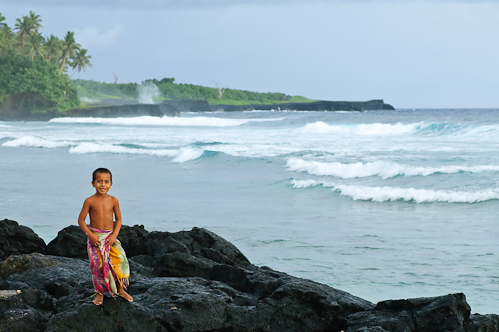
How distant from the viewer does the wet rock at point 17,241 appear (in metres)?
6.34

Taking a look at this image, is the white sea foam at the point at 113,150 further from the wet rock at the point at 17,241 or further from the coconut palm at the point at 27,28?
the coconut palm at the point at 27,28

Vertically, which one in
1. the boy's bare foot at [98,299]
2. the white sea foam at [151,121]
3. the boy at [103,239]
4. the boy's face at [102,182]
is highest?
the boy's face at [102,182]

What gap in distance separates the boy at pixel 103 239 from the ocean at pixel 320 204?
3.13m

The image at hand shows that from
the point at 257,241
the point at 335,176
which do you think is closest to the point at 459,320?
the point at 257,241

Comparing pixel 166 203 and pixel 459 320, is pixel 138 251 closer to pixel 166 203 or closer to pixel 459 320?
pixel 459 320

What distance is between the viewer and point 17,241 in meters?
6.45

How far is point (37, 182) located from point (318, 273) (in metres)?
9.80

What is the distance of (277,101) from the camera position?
140500 millimetres

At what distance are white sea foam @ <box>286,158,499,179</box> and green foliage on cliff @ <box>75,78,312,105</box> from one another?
84068 millimetres

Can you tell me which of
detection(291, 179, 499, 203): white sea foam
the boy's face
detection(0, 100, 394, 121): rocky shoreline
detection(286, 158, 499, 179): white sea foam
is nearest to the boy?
the boy's face

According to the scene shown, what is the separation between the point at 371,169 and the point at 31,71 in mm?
52561

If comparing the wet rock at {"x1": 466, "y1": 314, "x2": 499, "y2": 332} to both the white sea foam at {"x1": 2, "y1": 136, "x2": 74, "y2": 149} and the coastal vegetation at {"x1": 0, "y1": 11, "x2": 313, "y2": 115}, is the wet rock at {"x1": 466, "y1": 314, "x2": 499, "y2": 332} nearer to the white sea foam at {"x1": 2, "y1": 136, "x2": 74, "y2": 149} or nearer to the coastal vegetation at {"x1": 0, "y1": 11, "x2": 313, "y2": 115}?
the white sea foam at {"x1": 2, "y1": 136, "x2": 74, "y2": 149}

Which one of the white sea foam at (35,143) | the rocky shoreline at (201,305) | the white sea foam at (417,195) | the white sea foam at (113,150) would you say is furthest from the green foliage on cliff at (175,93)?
the rocky shoreline at (201,305)

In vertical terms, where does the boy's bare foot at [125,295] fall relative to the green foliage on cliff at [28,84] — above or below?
below
